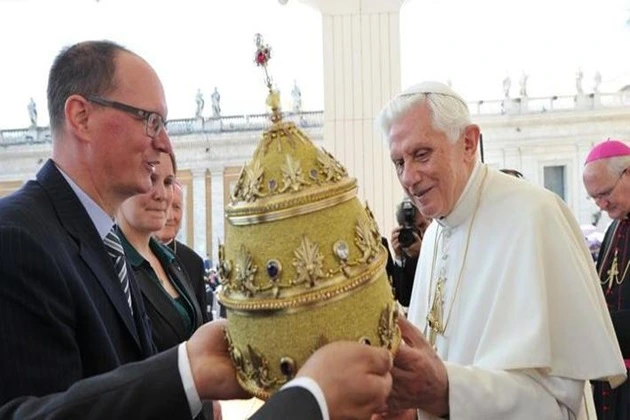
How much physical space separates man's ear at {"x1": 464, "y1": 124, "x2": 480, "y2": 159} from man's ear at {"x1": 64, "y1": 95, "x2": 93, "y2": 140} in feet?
3.69

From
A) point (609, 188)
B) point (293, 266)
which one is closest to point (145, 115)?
point (293, 266)

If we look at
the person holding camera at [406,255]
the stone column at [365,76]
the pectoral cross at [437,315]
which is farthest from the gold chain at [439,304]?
the stone column at [365,76]

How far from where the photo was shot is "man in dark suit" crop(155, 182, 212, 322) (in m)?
2.95

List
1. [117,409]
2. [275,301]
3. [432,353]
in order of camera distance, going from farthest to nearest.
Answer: [432,353]
[117,409]
[275,301]

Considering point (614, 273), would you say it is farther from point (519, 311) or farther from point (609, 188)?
point (519, 311)

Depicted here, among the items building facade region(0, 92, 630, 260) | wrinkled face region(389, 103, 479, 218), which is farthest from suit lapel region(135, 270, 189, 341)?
building facade region(0, 92, 630, 260)

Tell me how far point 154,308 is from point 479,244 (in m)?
1.06

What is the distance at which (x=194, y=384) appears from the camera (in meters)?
1.12

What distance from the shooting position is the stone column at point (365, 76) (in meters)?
6.00

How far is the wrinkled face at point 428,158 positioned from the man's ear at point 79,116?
945 millimetres

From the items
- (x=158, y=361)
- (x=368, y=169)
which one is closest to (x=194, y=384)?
(x=158, y=361)

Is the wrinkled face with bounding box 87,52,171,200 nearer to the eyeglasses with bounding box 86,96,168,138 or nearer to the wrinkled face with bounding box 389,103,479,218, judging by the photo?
the eyeglasses with bounding box 86,96,168,138

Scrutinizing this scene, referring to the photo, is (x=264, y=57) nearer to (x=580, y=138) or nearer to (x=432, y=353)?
(x=432, y=353)

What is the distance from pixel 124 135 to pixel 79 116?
0.10m
